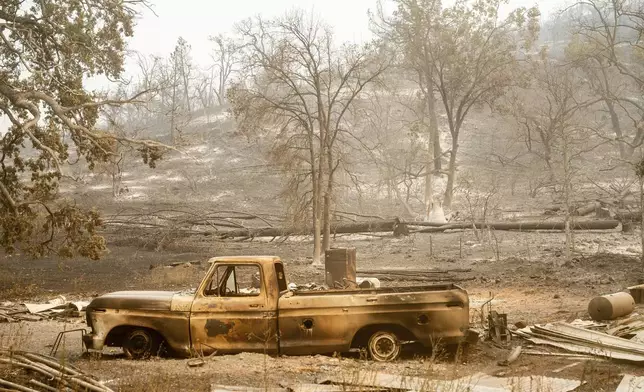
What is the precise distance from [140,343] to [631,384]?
6.47m

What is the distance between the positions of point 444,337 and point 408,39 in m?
33.5

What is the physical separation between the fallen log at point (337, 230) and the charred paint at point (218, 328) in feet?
62.0

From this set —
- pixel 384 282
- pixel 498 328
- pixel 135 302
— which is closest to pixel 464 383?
pixel 498 328

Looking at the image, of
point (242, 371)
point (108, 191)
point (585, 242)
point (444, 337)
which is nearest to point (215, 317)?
point (242, 371)

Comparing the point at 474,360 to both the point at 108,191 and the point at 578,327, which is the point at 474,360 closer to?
the point at 578,327

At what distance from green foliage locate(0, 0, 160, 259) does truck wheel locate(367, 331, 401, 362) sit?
407 inches

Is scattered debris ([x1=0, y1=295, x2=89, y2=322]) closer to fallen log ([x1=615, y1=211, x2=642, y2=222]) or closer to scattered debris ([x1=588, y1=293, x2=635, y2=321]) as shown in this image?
scattered debris ([x1=588, y1=293, x2=635, y2=321])

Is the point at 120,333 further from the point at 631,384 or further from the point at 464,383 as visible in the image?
the point at 631,384

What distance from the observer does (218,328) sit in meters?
8.94

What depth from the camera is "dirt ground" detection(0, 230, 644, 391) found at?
7.92 m

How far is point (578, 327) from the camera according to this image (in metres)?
10.6

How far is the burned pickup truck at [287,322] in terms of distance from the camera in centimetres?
891

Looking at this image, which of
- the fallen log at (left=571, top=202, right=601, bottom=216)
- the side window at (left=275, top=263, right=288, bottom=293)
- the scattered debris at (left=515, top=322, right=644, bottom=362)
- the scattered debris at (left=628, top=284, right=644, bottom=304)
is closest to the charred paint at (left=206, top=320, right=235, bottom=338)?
the side window at (left=275, top=263, right=288, bottom=293)

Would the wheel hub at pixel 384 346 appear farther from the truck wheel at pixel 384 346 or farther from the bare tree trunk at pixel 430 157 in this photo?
the bare tree trunk at pixel 430 157
